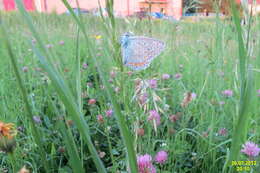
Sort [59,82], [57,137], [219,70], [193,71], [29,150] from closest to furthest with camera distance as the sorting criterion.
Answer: [59,82] → [29,150] → [57,137] → [219,70] → [193,71]

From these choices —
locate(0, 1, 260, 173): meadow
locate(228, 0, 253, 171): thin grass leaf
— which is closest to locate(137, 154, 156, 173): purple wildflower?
locate(0, 1, 260, 173): meadow

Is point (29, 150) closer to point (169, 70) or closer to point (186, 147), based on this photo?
point (186, 147)

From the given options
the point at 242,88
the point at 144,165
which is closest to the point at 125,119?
the point at 144,165

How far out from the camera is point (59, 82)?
1.01 feet

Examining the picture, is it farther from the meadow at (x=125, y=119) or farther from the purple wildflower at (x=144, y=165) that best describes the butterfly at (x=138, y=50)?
the purple wildflower at (x=144, y=165)

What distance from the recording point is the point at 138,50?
68 centimetres

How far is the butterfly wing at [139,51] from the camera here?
25.3 inches

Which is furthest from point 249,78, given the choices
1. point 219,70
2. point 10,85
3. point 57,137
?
point 10,85

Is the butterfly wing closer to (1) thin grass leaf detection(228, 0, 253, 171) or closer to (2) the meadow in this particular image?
(2) the meadow

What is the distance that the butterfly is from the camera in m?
0.64

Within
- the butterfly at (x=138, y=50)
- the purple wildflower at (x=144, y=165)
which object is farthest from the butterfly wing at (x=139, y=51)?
the purple wildflower at (x=144, y=165)

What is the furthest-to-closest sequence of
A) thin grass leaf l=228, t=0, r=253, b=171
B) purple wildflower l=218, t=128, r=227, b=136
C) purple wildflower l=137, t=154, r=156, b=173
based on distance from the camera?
1. purple wildflower l=218, t=128, r=227, b=136
2. purple wildflower l=137, t=154, r=156, b=173
3. thin grass leaf l=228, t=0, r=253, b=171

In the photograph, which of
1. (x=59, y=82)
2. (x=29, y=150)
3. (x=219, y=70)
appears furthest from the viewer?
(x=219, y=70)

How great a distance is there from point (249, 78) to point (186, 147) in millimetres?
448
